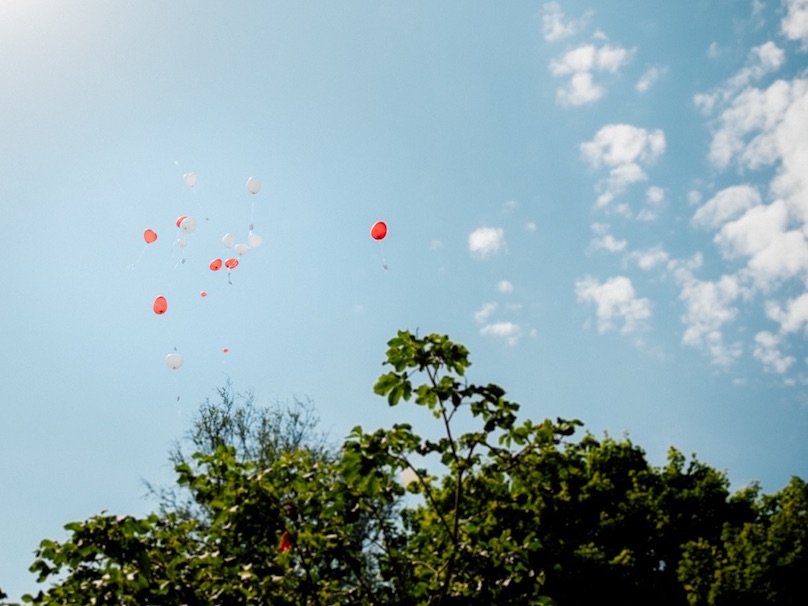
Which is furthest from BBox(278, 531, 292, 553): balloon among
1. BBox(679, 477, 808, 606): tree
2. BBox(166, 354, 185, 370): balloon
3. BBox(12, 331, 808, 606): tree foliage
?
BBox(679, 477, 808, 606): tree

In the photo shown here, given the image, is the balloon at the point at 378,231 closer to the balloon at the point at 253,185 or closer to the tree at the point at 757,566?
the balloon at the point at 253,185

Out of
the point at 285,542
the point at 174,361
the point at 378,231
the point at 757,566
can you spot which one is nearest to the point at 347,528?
the point at 285,542

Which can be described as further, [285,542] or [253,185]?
[253,185]

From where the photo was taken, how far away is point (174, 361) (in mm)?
13711

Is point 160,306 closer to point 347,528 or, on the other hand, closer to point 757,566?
point 347,528

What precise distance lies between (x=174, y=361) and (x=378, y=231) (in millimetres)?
5481

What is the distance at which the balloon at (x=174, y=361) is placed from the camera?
13.6 meters

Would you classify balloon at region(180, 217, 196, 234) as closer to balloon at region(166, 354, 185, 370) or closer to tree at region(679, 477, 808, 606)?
balloon at region(166, 354, 185, 370)

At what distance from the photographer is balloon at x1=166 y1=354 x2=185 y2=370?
13.6 metres

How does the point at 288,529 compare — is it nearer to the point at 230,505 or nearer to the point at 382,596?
the point at 230,505

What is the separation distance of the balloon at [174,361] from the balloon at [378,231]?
533 cm

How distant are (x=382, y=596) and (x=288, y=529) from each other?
3.29ft

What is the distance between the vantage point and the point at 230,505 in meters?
4.96

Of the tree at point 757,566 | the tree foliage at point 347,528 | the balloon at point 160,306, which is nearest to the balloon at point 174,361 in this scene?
the balloon at point 160,306
